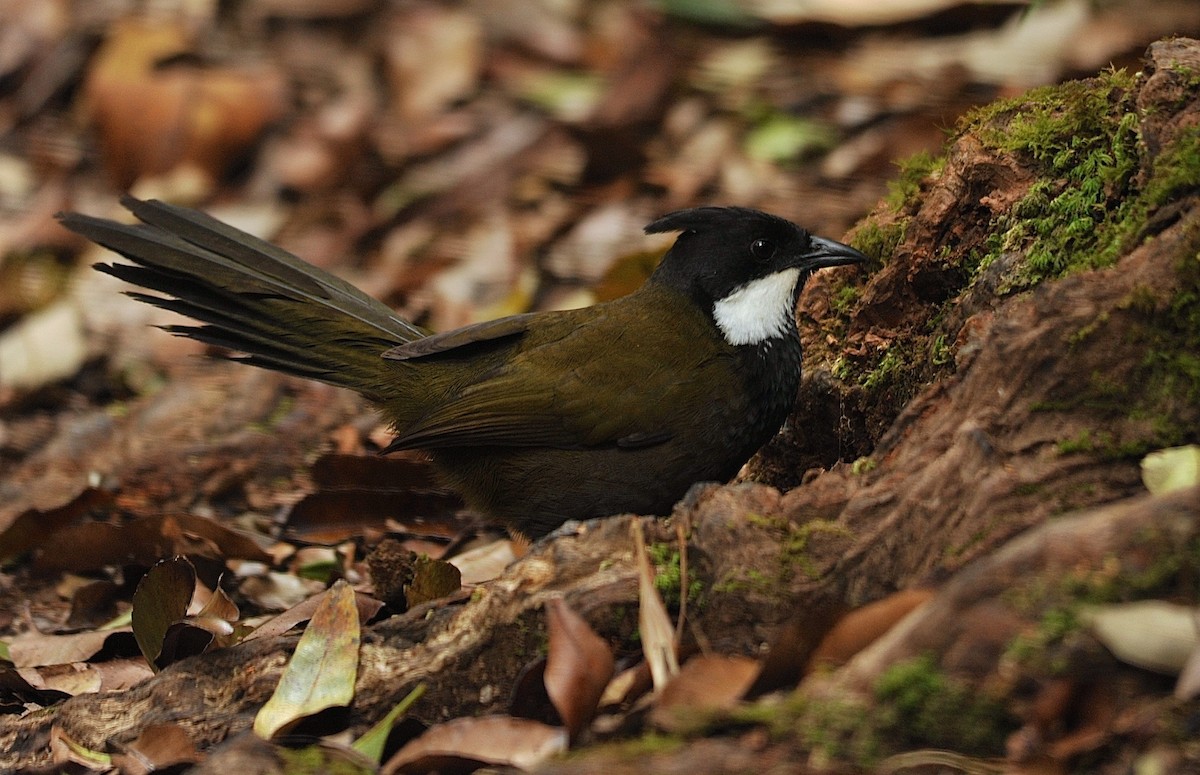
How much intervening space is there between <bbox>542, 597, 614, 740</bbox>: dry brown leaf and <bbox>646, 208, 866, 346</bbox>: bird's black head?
1684mm

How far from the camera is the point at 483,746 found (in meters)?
2.57

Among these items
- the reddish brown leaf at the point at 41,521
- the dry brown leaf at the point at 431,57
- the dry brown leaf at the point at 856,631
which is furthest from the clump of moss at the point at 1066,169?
the dry brown leaf at the point at 431,57

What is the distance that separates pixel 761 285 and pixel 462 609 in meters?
1.67

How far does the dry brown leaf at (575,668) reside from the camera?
2547 mm

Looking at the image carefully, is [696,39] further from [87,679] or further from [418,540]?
[87,679]

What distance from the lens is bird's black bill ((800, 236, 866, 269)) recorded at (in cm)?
411

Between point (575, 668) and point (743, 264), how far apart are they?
2.03 metres

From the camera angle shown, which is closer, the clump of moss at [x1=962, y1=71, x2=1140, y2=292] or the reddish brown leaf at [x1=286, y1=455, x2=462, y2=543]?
the clump of moss at [x1=962, y1=71, x2=1140, y2=292]

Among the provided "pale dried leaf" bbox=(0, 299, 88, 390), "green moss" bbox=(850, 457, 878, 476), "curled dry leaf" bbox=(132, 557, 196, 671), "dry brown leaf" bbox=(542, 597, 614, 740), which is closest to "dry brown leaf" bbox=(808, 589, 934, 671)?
"dry brown leaf" bbox=(542, 597, 614, 740)

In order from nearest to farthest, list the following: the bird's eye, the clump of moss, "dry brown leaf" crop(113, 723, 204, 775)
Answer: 1. "dry brown leaf" crop(113, 723, 204, 775)
2. the clump of moss
3. the bird's eye

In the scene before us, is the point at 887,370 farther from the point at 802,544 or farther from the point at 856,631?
the point at 856,631

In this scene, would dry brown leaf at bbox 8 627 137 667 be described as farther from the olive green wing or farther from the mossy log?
the olive green wing

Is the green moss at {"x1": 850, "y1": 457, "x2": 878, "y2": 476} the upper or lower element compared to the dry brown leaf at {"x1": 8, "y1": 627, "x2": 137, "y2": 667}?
upper

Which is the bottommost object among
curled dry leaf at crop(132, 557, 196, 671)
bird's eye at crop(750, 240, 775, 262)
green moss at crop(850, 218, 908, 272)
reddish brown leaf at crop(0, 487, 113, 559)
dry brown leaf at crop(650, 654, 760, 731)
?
reddish brown leaf at crop(0, 487, 113, 559)
